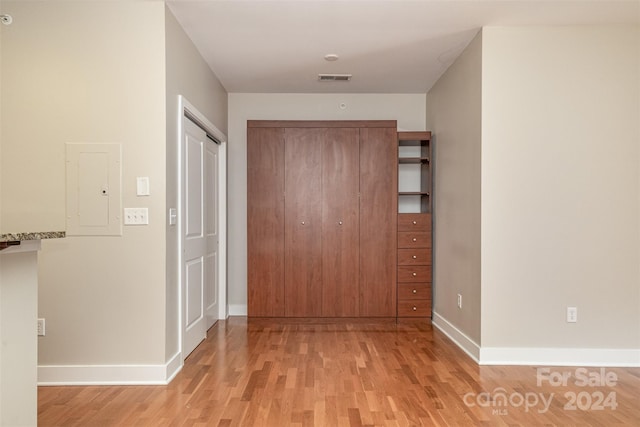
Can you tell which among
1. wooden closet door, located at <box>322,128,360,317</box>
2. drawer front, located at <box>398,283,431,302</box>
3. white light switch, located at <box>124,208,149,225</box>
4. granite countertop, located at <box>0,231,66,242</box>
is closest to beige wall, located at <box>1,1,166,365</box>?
white light switch, located at <box>124,208,149,225</box>

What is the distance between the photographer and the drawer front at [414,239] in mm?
4980

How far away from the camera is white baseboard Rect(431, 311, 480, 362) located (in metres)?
3.63

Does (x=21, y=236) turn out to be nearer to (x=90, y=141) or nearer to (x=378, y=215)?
(x=90, y=141)

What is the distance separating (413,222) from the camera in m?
4.98

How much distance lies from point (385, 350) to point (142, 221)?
2230 millimetres

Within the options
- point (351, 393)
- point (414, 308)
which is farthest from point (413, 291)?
point (351, 393)

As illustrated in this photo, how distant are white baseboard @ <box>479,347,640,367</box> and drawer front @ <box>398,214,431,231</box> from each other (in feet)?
5.72

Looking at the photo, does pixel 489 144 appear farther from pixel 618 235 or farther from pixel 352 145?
pixel 352 145

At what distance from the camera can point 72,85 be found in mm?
3066

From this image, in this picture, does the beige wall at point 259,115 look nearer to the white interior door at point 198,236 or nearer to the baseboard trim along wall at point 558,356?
the white interior door at point 198,236

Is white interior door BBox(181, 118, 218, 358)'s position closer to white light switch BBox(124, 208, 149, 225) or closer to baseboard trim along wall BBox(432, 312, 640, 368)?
white light switch BBox(124, 208, 149, 225)

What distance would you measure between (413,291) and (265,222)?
5.89ft

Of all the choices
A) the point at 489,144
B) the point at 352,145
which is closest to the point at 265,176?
the point at 352,145

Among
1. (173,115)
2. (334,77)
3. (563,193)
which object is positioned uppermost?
(334,77)
